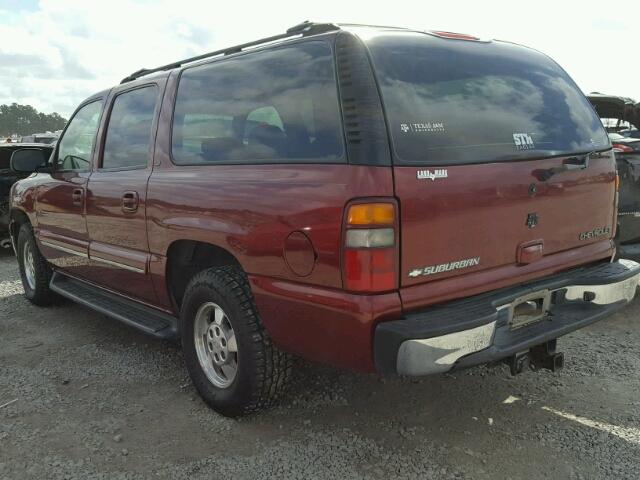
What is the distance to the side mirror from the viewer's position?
4844 millimetres

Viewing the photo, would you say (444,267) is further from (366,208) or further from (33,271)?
(33,271)

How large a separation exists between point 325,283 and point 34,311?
12.9 feet

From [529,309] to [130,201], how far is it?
7.77 feet

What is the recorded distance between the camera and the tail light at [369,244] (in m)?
2.30

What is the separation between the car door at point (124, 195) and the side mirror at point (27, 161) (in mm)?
1139

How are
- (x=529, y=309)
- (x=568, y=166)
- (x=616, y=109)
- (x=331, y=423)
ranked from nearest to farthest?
(x=529, y=309) < (x=568, y=166) < (x=331, y=423) < (x=616, y=109)

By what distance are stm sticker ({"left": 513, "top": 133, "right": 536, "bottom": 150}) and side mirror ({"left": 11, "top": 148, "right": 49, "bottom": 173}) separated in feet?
12.8

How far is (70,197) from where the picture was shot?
14.1 feet

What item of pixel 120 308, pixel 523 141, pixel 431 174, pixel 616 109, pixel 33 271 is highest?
pixel 616 109

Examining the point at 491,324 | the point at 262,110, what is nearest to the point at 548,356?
the point at 491,324

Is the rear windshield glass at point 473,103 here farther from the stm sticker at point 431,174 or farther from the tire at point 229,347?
the tire at point 229,347

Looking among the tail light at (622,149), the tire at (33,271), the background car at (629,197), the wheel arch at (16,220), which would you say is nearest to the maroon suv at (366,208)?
the background car at (629,197)

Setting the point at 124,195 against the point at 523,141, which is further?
the point at 124,195

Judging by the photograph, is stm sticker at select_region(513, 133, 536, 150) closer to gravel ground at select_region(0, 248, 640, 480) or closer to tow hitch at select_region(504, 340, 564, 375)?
tow hitch at select_region(504, 340, 564, 375)
